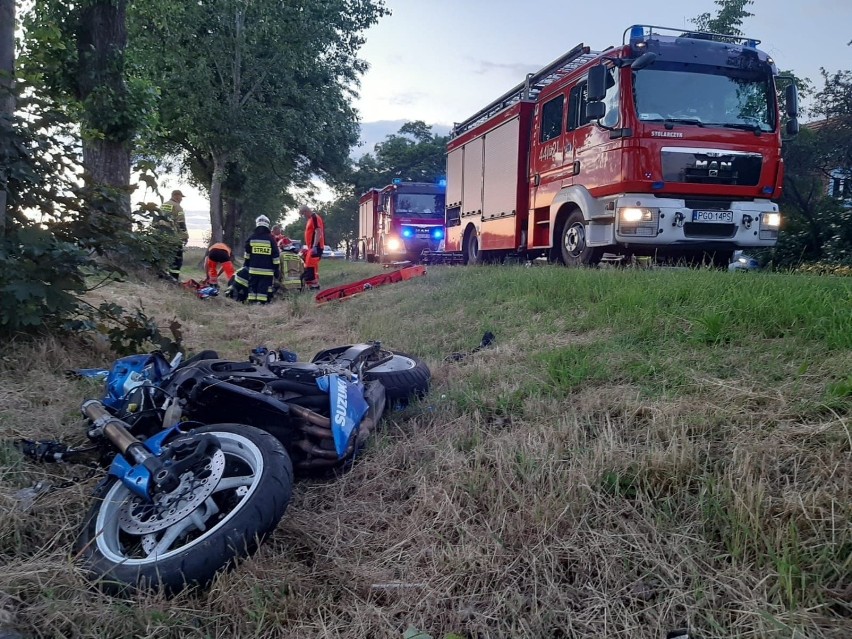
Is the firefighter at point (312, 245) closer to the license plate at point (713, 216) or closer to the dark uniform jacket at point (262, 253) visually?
the dark uniform jacket at point (262, 253)

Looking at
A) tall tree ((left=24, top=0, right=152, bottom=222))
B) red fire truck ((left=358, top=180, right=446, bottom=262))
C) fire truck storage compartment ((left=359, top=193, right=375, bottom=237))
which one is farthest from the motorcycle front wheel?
fire truck storage compartment ((left=359, top=193, right=375, bottom=237))

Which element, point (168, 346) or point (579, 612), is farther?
point (168, 346)

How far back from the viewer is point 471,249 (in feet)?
43.9

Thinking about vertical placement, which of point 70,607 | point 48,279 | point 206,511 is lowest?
point 70,607

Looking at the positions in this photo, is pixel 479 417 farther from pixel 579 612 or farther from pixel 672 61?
pixel 672 61

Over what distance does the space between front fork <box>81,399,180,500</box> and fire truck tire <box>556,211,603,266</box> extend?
625 centimetres

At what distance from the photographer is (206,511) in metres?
2.22

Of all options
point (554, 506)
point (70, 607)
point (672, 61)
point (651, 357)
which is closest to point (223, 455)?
point (70, 607)

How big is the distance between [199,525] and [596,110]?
6627 millimetres

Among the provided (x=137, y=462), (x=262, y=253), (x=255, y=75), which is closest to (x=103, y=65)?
(x=262, y=253)

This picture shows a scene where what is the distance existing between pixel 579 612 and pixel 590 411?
1.21 meters

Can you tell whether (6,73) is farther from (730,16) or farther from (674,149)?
(730,16)

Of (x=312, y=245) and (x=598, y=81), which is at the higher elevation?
(x=598, y=81)

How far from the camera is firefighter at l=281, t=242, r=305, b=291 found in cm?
1133
